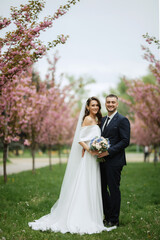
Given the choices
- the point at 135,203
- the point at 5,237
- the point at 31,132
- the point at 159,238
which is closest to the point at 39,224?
the point at 5,237

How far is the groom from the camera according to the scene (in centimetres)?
465

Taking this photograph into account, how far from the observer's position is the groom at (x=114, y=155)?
4.65 meters

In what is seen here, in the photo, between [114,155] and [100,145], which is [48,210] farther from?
[100,145]

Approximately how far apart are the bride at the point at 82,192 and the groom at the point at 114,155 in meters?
0.22

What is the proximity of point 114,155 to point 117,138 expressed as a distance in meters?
0.33

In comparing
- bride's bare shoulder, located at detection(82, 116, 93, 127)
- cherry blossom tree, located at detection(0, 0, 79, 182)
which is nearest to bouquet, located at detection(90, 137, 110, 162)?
bride's bare shoulder, located at detection(82, 116, 93, 127)

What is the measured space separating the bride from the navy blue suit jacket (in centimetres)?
30

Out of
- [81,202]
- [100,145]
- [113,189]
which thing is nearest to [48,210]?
[81,202]

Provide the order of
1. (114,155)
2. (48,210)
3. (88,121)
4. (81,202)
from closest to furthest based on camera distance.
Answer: (81,202), (114,155), (88,121), (48,210)

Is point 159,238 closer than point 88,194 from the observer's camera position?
Yes

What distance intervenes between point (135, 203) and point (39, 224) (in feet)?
9.08

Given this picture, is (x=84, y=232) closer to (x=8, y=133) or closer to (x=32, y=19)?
(x=32, y=19)

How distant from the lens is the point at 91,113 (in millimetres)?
5082

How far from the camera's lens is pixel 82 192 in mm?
4660
